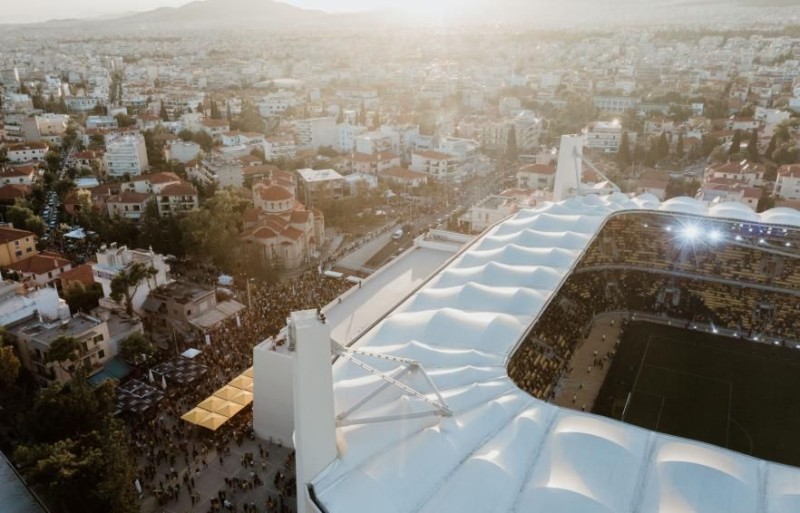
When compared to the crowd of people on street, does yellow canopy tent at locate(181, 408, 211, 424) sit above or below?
above

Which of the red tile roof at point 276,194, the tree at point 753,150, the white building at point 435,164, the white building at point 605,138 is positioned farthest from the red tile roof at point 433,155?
the tree at point 753,150

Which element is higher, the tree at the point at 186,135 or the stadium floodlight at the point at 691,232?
the stadium floodlight at the point at 691,232

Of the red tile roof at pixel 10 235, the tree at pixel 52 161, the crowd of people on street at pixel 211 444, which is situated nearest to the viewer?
the crowd of people on street at pixel 211 444

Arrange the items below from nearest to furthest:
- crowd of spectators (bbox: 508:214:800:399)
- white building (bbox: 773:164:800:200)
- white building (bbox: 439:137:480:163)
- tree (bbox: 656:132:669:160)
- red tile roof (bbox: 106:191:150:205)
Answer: crowd of spectators (bbox: 508:214:800:399) < white building (bbox: 773:164:800:200) < red tile roof (bbox: 106:191:150:205) < tree (bbox: 656:132:669:160) < white building (bbox: 439:137:480:163)

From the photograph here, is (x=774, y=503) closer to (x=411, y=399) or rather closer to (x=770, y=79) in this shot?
(x=411, y=399)

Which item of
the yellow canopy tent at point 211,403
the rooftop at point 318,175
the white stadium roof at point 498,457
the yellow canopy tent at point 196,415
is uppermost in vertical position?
the white stadium roof at point 498,457

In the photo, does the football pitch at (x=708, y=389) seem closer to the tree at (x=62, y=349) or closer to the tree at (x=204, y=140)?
the tree at (x=62, y=349)

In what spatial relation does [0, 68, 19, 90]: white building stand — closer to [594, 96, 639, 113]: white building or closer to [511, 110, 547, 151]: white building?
[511, 110, 547, 151]: white building

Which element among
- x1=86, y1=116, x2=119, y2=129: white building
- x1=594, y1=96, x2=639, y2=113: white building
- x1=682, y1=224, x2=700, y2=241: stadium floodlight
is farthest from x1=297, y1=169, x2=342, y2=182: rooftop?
x1=594, y1=96, x2=639, y2=113: white building
